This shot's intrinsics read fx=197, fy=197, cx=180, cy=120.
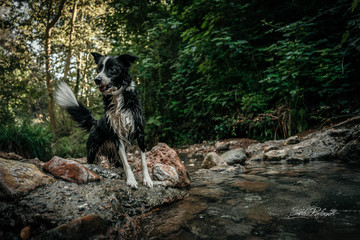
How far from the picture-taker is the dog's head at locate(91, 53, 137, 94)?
2.34 m

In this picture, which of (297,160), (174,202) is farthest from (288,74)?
(174,202)

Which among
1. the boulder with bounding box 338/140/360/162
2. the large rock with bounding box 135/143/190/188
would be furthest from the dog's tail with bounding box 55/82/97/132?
the boulder with bounding box 338/140/360/162

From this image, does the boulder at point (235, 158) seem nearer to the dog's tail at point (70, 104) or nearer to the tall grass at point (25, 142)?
the dog's tail at point (70, 104)

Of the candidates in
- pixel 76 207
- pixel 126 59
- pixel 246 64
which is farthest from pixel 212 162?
pixel 246 64

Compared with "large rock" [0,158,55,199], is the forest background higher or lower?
higher

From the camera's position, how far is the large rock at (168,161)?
2.80m

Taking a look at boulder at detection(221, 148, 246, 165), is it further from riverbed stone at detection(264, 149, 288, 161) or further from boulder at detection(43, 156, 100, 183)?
boulder at detection(43, 156, 100, 183)

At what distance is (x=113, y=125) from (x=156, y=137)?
5.84 m

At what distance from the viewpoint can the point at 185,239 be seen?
1.34 m

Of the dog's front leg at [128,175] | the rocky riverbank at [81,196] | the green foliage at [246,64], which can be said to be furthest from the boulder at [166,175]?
the green foliage at [246,64]

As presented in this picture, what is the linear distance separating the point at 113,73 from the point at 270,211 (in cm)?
221

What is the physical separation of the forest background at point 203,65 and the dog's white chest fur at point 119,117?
152cm

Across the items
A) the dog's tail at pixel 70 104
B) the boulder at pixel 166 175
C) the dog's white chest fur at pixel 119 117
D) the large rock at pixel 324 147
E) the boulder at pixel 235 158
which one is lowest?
the boulder at pixel 235 158

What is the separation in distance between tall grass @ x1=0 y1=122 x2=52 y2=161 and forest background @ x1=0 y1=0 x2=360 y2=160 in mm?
26
